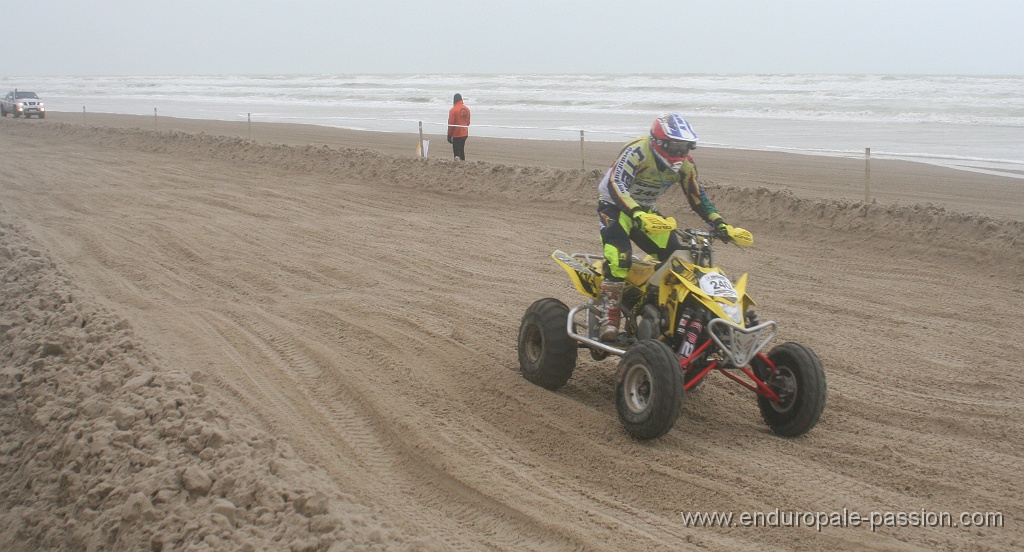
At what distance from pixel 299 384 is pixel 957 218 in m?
9.15

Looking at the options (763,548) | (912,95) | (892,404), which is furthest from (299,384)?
(912,95)

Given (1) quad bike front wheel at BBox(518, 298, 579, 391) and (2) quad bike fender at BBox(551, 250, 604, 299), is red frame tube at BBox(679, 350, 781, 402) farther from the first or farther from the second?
(2) quad bike fender at BBox(551, 250, 604, 299)

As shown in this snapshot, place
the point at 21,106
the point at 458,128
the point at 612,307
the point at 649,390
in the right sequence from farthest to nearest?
1. the point at 21,106
2. the point at 458,128
3. the point at 612,307
4. the point at 649,390

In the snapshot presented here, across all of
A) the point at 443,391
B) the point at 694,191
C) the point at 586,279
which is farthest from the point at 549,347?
the point at 694,191

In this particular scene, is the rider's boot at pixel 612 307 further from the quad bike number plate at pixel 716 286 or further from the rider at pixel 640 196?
the quad bike number plate at pixel 716 286

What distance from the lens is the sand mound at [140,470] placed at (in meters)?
4.00

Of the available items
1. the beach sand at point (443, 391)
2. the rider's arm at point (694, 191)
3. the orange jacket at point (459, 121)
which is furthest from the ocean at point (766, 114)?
the rider's arm at point (694, 191)

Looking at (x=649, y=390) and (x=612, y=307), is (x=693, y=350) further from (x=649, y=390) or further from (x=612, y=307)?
(x=612, y=307)

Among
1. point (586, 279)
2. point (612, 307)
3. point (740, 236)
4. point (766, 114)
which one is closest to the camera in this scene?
point (740, 236)

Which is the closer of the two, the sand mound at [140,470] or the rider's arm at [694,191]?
the sand mound at [140,470]

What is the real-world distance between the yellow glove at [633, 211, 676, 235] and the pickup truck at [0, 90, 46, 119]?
44.5m

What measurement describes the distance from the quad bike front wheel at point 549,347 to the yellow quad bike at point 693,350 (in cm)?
2

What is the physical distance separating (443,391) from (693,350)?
2.00m

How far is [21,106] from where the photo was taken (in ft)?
137
